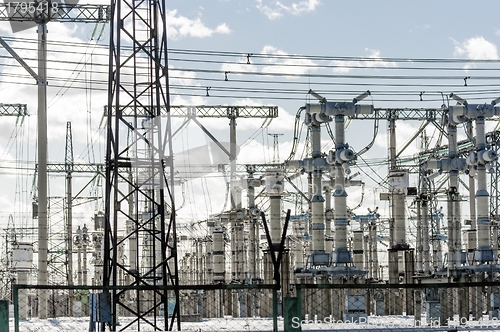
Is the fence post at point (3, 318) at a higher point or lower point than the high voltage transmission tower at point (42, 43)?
lower

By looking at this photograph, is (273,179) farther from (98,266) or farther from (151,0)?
(98,266)

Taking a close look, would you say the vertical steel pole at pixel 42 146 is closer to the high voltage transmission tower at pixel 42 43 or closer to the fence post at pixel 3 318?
the high voltage transmission tower at pixel 42 43

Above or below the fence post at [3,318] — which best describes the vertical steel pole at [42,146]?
above

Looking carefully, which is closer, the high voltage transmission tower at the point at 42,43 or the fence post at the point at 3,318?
the fence post at the point at 3,318

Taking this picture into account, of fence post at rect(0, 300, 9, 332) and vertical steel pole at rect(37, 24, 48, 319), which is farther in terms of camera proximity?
vertical steel pole at rect(37, 24, 48, 319)

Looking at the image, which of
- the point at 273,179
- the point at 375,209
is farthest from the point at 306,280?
the point at 375,209

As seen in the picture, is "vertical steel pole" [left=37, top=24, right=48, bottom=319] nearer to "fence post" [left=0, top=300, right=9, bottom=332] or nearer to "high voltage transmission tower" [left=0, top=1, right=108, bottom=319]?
"high voltage transmission tower" [left=0, top=1, right=108, bottom=319]

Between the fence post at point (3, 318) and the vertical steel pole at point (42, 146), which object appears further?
the vertical steel pole at point (42, 146)

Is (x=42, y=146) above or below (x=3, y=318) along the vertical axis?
above

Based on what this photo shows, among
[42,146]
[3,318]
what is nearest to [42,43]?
[42,146]

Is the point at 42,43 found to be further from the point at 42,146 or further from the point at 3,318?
the point at 3,318

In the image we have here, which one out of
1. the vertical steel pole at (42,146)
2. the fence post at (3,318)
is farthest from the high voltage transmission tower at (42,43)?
A: the fence post at (3,318)

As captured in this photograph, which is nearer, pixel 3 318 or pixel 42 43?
pixel 3 318

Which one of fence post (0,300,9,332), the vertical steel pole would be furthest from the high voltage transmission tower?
fence post (0,300,9,332)
